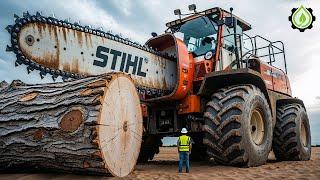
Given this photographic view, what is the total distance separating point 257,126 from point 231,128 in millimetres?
1496

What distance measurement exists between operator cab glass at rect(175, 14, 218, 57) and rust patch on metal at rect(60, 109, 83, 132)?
3.97 metres

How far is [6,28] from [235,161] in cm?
443

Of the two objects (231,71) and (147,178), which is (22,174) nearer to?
(147,178)

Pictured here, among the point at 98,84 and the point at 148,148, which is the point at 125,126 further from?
the point at 148,148

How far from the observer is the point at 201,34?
8.27m

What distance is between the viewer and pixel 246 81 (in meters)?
7.67

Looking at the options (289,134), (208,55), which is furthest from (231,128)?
(289,134)

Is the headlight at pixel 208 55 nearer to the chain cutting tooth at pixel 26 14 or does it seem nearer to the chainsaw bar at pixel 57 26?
the chainsaw bar at pixel 57 26

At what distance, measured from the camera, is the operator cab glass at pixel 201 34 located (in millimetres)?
8023

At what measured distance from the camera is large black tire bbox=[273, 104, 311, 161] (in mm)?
9070

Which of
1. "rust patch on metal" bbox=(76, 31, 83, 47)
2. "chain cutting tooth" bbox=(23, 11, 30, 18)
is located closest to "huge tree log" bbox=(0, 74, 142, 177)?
"rust patch on metal" bbox=(76, 31, 83, 47)

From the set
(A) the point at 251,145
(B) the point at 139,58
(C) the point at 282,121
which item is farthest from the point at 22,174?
(C) the point at 282,121

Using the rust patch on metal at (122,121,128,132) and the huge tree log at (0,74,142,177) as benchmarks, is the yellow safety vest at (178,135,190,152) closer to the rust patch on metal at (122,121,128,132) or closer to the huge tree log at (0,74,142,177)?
the huge tree log at (0,74,142,177)

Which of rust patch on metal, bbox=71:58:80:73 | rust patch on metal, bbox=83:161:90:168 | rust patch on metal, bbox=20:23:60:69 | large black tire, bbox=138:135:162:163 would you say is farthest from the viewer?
large black tire, bbox=138:135:162:163
